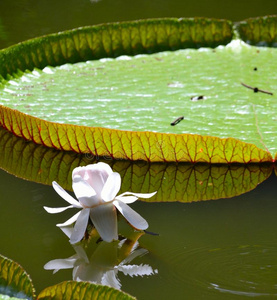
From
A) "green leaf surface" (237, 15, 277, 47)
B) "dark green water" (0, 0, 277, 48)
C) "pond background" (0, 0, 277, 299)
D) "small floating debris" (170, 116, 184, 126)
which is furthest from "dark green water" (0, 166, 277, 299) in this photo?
"dark green water" (0, 0, 277, 48)

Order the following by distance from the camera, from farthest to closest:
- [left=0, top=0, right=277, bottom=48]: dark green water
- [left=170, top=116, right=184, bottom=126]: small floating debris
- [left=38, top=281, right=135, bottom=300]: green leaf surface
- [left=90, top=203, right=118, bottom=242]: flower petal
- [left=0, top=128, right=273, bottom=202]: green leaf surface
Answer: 1. [left=0, top=0, right=277, bottom=48]: dark green water
2. [left=170, top=116, right=184, bottom=126]: small floating debris
3. [left=0, top=128, right=273, bottom=202]: green leaf surface
4. [left=90, top=203, right=118, bottom=242]: flower petal
5. [left=38, top=281, right=135, bottom=300]: green leaf surface

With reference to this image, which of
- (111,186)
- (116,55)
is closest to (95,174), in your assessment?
(111,186)

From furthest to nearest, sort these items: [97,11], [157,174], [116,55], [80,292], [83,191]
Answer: [97,11]
[116,55]
[157,174]
[83,191]
[80,292]

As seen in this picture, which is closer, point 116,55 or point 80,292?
point 80,292

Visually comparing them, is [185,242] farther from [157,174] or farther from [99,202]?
[157,174]

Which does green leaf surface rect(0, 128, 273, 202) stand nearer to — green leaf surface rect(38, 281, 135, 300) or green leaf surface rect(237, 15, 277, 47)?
green leaf surface rect(38, 281, 135, 300)

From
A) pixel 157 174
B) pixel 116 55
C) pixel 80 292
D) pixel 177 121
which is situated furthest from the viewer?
pixel 116 55

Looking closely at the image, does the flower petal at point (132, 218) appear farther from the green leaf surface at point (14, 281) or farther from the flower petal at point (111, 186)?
the green leaf surface at point (14, 281)

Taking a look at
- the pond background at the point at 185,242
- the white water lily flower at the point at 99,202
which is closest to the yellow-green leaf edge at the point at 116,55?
the pond background at the point at 185,242
